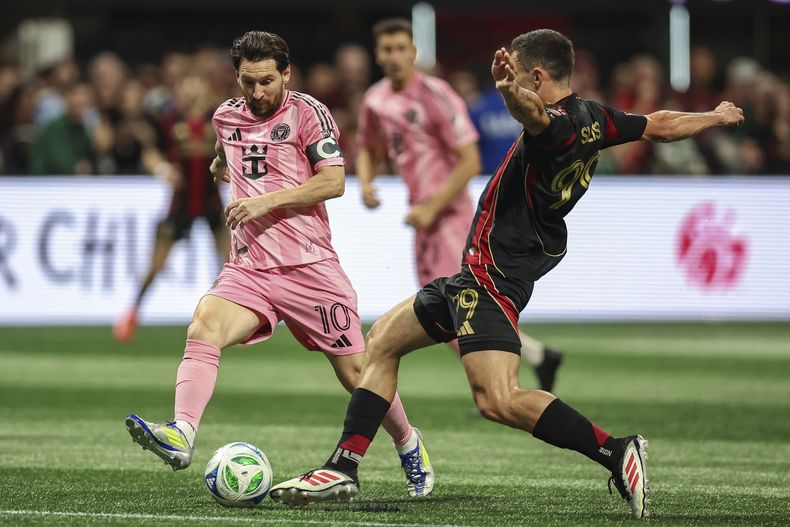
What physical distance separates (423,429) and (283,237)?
114 inches

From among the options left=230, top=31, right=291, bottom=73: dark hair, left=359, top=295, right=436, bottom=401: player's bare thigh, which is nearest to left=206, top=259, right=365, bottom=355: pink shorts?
left=359, top=295, right=436, bottom=401: player's bare thigh

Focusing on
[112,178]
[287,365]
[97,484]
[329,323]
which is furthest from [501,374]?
[112,178]

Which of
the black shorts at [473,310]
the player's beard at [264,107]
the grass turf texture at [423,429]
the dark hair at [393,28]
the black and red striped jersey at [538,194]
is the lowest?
the grass turf texture at [423,429]

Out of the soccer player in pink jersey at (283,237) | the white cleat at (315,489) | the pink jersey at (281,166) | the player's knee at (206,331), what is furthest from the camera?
the pink jersey at (281,166)

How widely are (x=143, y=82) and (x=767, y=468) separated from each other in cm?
1236

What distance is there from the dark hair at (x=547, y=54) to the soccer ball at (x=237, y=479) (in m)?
2.06

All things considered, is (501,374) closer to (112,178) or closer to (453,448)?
(453,448)

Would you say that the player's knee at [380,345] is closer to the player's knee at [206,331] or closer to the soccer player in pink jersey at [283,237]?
the soccer player in pink jersey at [283,237]

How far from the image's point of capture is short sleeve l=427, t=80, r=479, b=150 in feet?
34.3

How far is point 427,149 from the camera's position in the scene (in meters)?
10.6

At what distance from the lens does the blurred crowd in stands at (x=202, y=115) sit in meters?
16.9

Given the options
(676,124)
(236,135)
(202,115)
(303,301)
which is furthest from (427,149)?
(202,115)

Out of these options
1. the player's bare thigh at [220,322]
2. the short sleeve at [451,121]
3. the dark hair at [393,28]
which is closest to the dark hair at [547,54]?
the player's bare thigh at [220,322]

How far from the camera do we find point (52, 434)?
9203 mm
